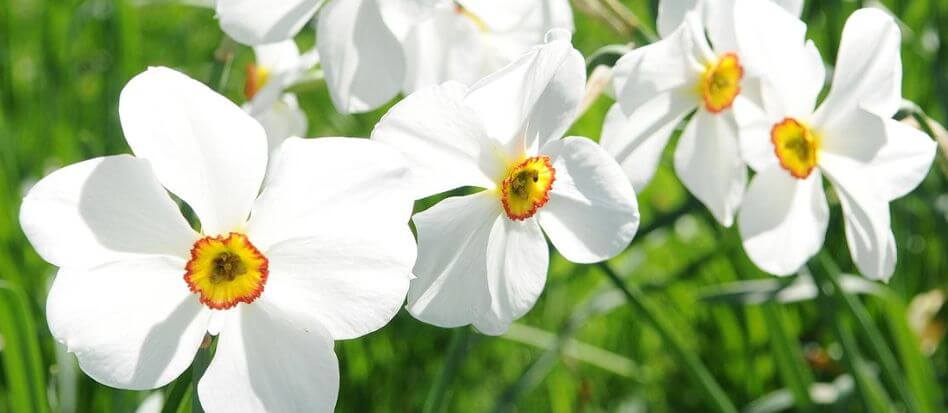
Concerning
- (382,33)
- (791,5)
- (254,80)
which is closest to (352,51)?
(382,33)

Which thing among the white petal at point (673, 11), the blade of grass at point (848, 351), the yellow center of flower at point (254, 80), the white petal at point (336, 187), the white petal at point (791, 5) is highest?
the white petal at point (336, 187)

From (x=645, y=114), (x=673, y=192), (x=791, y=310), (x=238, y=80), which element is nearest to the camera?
(x=645, y=114)

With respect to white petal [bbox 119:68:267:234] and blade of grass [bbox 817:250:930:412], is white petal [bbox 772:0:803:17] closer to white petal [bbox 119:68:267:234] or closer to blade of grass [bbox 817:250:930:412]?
blade of grass [bbox 817:250:930:412]

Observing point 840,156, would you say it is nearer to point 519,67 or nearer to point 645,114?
point 645,114

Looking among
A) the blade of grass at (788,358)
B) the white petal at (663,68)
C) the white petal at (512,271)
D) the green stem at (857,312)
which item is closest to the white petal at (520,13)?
the white petal at (663,68)

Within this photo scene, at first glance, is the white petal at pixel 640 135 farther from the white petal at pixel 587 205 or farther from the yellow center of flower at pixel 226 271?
the yellow center of flower at pixel 226 271

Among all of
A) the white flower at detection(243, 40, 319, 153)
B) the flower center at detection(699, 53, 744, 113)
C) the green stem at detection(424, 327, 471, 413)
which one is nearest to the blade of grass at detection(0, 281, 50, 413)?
the white flower at detection(243, 40, 319, 153)

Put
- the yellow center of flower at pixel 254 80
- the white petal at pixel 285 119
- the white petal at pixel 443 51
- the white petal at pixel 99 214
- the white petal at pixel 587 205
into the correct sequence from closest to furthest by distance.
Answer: the white petal at pixel 99 214
the white petal at pixel 587 205
the white petal at pixel 443 51
the white petal at pixel 285 119
the yellow center of flower at pixel 254 80

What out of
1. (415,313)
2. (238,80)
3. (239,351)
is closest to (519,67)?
(415,313)
